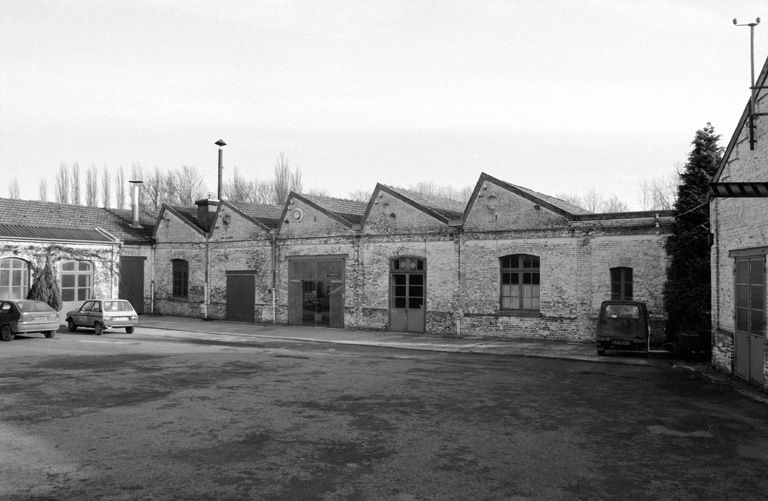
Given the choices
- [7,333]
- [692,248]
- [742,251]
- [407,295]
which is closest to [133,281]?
[7,333]

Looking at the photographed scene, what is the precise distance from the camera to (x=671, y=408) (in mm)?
10438

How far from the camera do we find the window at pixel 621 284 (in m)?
19.4

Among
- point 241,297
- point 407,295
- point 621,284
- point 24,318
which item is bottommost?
point 24,318

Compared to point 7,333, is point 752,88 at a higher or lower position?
higher

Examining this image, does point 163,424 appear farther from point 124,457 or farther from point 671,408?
point 671,408

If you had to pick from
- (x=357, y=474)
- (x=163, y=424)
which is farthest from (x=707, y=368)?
(x=163, y=424)

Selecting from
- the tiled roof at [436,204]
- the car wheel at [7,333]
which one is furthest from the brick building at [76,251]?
the tiled roof at [436,204]

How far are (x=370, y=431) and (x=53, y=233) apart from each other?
24.5 meters

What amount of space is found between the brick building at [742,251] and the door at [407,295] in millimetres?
10647

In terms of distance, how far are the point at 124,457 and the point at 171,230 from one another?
Result: 25922 millimetres

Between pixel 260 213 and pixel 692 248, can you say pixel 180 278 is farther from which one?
pixel 692 248

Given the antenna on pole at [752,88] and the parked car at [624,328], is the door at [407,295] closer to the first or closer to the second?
the parked car at [624,328]

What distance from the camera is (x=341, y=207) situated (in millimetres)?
27625

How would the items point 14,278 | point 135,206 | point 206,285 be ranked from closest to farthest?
1. point 14,278
2. point 206,285
3. point 135,206
